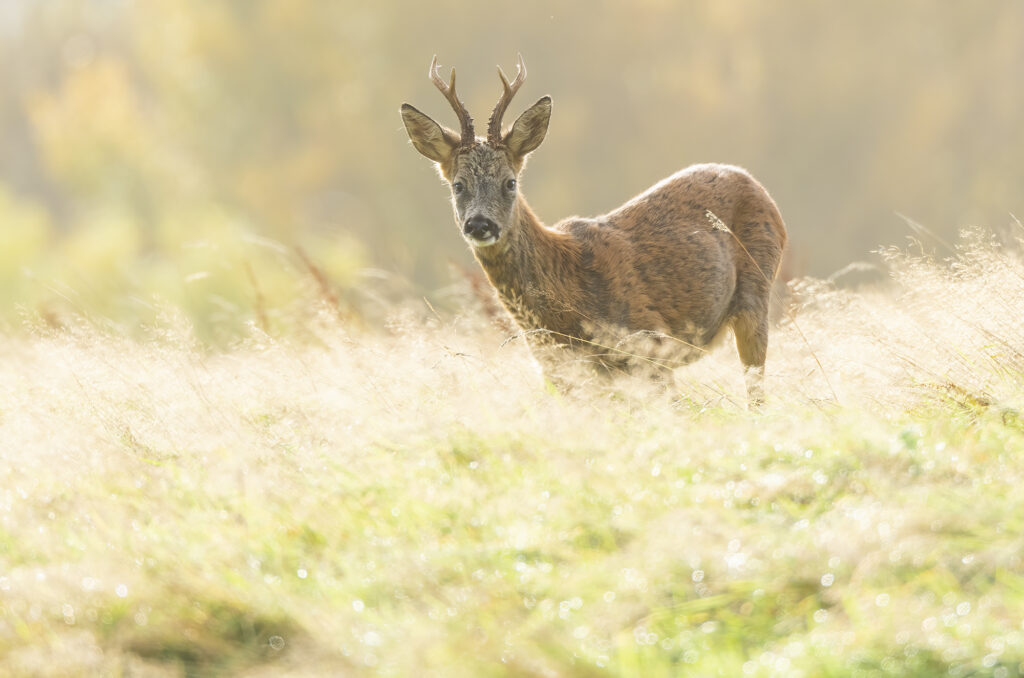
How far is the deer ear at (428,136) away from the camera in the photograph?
20.4ft

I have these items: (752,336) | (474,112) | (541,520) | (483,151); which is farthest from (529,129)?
(474,112)

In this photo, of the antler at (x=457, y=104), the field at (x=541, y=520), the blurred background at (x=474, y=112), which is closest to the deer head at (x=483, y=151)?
the antler at (x=457, y=104)

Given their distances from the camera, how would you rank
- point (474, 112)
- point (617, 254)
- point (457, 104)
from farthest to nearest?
point (474, 112) → point (617, 254) → point (457, 104)

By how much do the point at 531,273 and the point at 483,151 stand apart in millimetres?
842

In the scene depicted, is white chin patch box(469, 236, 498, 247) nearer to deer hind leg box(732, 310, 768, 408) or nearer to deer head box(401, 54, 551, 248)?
deer head box(401, 54, 551, 248)

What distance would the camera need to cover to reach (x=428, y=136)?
6.31m

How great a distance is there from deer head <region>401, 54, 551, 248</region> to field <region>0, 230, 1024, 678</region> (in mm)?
1043

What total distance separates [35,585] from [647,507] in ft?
5.94

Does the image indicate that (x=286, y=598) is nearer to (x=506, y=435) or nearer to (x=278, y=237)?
(x=506, y=435)

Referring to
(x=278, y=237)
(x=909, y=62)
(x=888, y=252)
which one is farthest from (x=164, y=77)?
(x=888, y=252)

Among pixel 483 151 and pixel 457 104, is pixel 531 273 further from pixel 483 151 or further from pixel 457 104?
pixel 457 104

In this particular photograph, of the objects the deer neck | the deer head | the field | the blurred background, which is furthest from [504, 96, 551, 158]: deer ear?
the blurred background

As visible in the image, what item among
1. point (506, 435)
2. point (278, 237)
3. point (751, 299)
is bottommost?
point (278, 237)

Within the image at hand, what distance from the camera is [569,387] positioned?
16.8 feet
